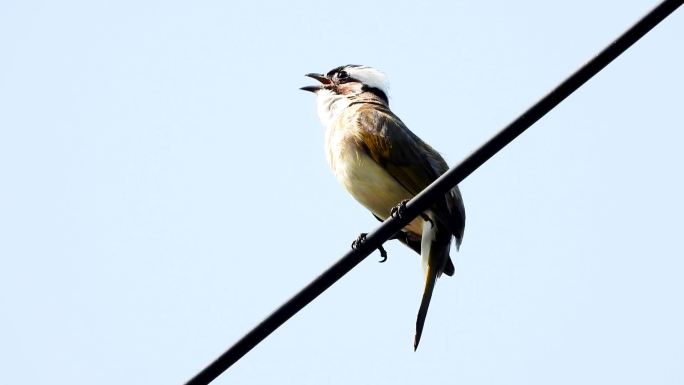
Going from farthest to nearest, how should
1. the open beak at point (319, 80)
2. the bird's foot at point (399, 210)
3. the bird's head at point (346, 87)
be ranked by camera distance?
the open beak at point (319, 80) < the bird's head at point (346, 87) < the bird's foot at point (399, 210)

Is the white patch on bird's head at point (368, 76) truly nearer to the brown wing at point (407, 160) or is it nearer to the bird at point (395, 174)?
the bird at point (395, 174)

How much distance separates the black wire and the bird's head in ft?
12.4

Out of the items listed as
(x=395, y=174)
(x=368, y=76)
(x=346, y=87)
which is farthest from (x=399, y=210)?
(x=368, y=76)

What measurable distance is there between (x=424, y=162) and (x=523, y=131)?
10.6 feet

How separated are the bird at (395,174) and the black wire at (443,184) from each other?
210 centimetres

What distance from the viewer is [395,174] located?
7047 mm

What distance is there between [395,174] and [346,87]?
189 cm

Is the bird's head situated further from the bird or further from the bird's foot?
the bird's foot

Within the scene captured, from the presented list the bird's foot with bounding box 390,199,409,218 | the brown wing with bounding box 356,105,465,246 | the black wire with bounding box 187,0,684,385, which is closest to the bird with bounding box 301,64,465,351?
the brown wing with bounding box 356,105,465,246

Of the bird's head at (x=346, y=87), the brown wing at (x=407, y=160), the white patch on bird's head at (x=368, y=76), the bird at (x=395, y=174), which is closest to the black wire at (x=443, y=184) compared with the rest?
the bird at (x=395, y=174)

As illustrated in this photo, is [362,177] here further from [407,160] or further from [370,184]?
[407,160]

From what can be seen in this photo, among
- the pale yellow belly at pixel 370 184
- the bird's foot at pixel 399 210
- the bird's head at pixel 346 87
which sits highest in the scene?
the bird's head at pixel 346 87

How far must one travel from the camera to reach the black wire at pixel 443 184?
12.0 feet

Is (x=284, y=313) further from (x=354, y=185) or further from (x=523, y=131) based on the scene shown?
(x=354, y=185)
